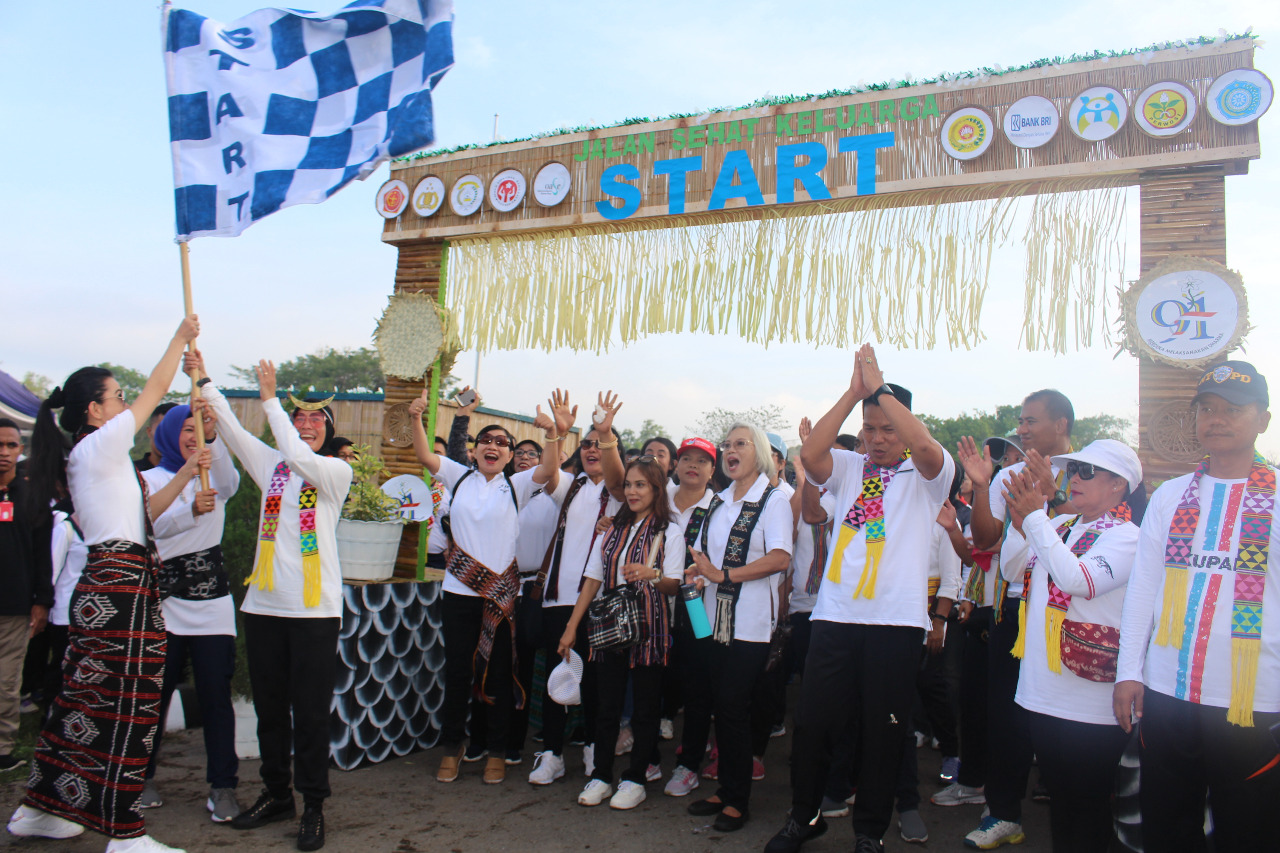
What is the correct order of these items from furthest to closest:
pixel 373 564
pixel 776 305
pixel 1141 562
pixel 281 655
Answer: pixel 776 305 → pixel 373 564 → pixel 281 655 → pixel 1141 562

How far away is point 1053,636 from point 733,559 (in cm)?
144

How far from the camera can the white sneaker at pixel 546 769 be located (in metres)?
4.26

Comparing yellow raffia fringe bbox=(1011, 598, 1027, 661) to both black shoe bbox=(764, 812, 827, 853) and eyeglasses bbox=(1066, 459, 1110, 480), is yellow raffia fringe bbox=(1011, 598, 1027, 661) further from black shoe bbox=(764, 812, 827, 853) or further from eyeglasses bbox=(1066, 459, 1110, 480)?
black shoe bbox=(764, 812, 827, 853)

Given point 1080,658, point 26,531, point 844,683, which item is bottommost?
point 844,683

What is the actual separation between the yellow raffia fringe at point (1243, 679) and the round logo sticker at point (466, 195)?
507 cm

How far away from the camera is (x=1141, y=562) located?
2.69 meters

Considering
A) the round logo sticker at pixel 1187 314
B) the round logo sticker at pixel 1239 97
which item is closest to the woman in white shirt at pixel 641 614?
the round logo sticker at pixel 1187 314

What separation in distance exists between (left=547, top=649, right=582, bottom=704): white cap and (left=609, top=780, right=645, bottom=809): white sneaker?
474 millimetres

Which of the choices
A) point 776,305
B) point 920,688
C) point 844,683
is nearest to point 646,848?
point 844,683

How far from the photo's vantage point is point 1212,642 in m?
2.48

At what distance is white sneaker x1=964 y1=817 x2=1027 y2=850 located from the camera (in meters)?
3.50

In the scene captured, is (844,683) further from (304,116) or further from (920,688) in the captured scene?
(304,116)

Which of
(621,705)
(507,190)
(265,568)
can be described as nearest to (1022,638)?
(621,705)

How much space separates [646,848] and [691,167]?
397cm
